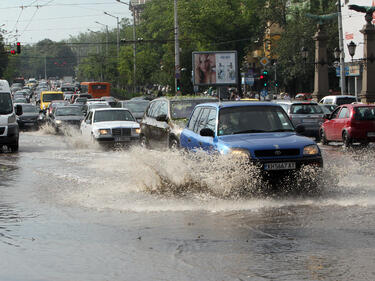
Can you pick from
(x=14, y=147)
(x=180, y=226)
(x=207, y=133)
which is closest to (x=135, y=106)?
(x=14, y=147)

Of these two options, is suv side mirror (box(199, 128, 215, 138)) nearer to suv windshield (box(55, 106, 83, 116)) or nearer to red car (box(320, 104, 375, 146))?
red car (box(320, 104, 375, 146))

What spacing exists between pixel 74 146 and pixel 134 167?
13520mm

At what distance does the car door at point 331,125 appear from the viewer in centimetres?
2667

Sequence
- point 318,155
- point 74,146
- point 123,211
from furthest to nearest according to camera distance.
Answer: point 74,146 → point 318,155 → point 123,211

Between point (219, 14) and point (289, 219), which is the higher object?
point (219, 14)

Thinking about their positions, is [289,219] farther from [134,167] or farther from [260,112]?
[134,167]

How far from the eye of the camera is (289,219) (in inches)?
393

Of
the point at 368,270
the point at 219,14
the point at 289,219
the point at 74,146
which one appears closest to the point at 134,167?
the point at 289,219

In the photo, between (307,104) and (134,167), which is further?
(307,104)

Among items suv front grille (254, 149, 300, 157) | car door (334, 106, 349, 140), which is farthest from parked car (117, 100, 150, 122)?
suv front grille (254, 149, 300, 157)

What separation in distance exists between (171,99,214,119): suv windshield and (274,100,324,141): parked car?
35.6 feet

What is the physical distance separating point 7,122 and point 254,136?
13.9 m

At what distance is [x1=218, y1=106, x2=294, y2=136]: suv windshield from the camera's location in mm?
12914

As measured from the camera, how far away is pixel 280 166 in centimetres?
1176
